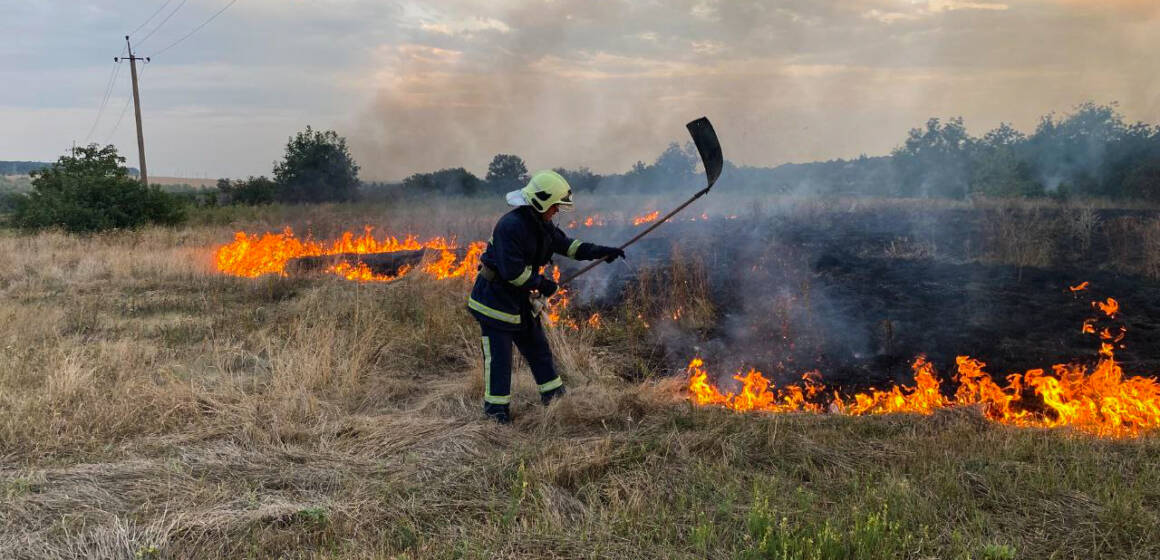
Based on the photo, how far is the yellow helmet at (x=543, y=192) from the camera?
489 centimetres

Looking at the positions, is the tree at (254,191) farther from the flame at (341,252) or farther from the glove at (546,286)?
the glove at (546,286)

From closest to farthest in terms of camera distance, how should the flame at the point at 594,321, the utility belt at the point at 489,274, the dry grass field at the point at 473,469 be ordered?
the dry grass field at the point at 473,469 < the utility belt at the point at 489,274 < the flame at the point at 594,321

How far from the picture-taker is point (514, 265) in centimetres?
480

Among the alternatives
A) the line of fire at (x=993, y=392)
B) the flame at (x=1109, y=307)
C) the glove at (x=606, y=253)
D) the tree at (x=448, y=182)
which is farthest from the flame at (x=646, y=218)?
the tree at (x=448, y=182)

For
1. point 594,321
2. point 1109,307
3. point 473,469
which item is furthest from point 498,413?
point 1109,307

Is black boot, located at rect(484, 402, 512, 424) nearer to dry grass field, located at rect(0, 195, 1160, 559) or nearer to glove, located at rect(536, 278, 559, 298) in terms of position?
dry grass field, located at rect(0, 195, 1160, 559)

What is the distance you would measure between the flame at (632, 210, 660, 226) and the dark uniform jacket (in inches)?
392

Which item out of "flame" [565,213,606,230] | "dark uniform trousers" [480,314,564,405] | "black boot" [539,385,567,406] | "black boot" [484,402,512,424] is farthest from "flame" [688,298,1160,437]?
"flame" [565,213,606,230]

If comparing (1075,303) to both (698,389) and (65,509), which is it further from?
(65,509)

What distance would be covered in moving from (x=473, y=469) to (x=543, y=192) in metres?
1.95

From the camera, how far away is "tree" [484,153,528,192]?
1329 inches

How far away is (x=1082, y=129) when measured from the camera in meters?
21.7

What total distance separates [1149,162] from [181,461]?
22.3 meters

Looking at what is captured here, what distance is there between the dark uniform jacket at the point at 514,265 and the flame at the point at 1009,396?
5.35 ft
